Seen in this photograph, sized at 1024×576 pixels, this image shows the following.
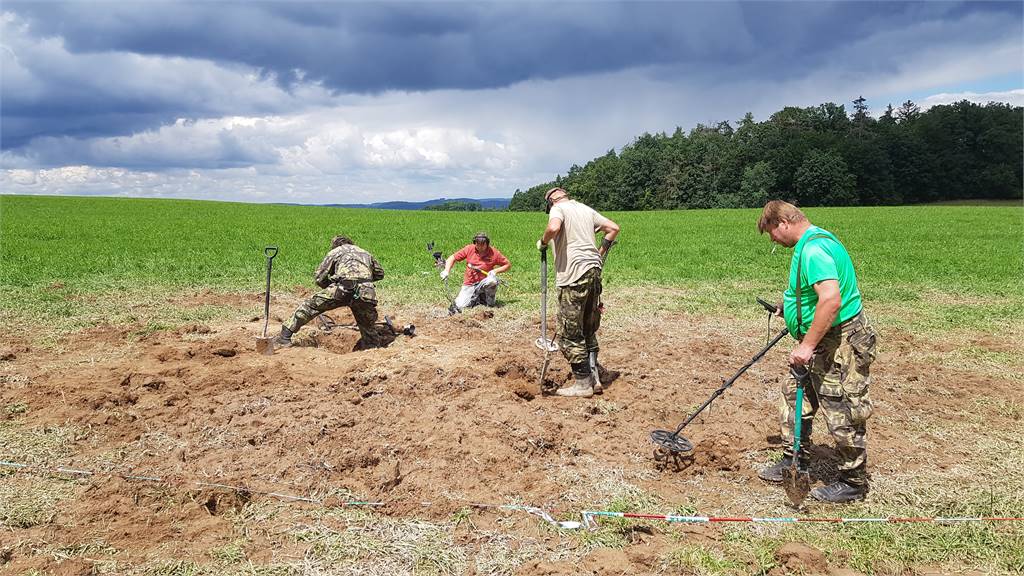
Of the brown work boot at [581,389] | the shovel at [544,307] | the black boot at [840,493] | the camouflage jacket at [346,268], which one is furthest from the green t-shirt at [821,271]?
the camouflage jacket at [346,268]

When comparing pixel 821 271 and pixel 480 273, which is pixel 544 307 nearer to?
pixel 821 271

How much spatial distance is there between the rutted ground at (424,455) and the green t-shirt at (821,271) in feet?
4.95

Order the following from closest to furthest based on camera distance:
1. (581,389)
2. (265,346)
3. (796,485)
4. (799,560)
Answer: (799,560) → (796,485) → (581,389) → (265,346)

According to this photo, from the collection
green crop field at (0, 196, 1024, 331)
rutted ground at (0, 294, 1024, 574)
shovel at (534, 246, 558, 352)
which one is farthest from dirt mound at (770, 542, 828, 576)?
green crop field at (0, 196, 1024, 331)

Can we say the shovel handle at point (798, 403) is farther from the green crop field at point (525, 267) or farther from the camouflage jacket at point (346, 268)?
the green crop field at point (525, 267)

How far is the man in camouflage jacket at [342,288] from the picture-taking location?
8.19 metres

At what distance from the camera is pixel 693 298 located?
12.8 metres

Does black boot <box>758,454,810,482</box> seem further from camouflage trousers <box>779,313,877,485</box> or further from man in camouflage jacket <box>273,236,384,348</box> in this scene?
man in camouflage jacket <box>273,236,384,348</box>

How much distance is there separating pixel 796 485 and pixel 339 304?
5.79 metres

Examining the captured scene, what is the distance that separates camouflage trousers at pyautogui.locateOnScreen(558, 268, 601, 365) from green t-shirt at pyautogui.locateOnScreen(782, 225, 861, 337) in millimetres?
2239

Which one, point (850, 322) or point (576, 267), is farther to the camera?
point (576, 267)

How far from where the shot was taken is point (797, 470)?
4641 mm

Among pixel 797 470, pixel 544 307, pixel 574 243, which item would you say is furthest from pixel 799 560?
pixel 544 307

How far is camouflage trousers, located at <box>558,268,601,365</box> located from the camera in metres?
6.34
